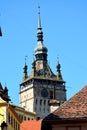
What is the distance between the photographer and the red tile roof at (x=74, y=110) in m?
30.7

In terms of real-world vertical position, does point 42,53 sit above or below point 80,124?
above

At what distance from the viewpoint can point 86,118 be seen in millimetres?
30203

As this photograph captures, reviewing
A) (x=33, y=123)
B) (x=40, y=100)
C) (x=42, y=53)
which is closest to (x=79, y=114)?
(x=33, y=123)

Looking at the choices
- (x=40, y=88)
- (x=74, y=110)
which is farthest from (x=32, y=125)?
(x=40, y=88)

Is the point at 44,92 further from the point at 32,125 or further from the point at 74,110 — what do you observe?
the point at 74,110

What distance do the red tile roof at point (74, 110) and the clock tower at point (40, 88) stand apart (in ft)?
469

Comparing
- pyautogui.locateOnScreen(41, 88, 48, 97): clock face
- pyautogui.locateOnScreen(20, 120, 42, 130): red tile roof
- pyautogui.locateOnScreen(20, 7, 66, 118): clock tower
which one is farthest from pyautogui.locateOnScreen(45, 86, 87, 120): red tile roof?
pyautogui.locateOnScreen(41, 88, 48, 97): clock face

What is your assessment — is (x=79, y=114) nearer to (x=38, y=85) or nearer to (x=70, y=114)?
(x=70, y=114)

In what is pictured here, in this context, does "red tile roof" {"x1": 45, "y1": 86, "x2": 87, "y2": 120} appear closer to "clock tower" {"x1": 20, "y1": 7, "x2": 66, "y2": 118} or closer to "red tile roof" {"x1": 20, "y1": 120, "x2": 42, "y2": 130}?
"red tile roof" {"x1": 20, "y1": 120, "x2": 42, "y2": 130}

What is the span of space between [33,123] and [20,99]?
155 meters

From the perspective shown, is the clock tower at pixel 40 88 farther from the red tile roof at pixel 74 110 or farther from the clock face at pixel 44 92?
the red tile roof at pixel 74 110

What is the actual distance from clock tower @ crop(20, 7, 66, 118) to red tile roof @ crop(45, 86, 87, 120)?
469 feet

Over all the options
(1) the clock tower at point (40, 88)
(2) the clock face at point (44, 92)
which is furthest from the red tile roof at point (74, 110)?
(2) the clock face at point (44, 92)

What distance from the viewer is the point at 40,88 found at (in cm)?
18438
